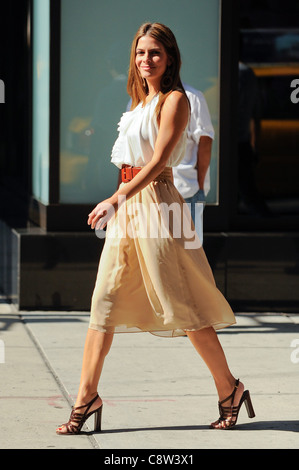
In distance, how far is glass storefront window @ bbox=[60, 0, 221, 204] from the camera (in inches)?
329

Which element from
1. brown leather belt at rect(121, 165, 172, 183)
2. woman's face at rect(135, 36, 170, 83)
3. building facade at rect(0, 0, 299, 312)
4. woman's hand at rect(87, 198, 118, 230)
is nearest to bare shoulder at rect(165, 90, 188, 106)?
woman's face at rect(135, 36, 170, 83)

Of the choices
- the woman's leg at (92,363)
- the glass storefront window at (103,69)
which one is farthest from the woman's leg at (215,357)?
the glass storefront window at (103,69)

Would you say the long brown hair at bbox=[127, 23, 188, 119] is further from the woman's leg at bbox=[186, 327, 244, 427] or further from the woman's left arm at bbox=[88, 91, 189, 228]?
Result: the woman's leg at bbox=[186, 327, 244, 427]

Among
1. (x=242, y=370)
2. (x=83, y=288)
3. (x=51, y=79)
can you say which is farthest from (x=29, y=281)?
(x=242, y=370)

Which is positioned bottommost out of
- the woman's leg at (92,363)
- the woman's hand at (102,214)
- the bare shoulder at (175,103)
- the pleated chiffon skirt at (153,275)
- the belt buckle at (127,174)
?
the woman's leg at (92,363)

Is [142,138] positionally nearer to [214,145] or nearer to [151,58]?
[151,58]

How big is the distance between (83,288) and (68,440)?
344 centimetres

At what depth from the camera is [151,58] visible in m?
5.05

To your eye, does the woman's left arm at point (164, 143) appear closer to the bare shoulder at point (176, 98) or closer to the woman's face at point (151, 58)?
the bare shoulder at point (176, 98)

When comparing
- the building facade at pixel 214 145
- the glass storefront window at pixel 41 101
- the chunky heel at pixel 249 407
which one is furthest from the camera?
the glass storefront window at pixel 41 101

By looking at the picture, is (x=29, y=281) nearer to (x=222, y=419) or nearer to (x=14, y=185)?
(x=14, y=185)

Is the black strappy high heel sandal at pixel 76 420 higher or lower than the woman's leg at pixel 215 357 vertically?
lower

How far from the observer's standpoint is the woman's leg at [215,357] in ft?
16.6

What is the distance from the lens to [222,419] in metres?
5.12
